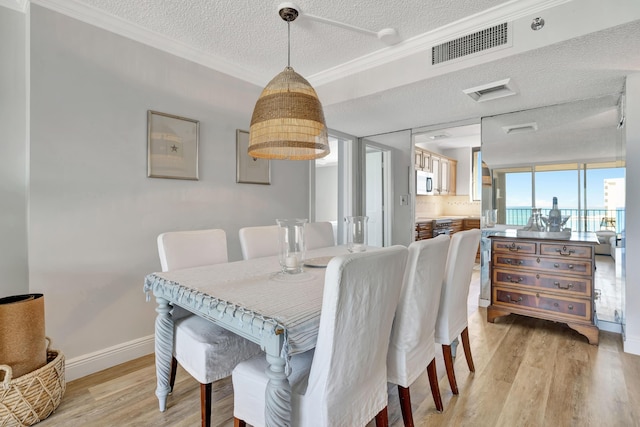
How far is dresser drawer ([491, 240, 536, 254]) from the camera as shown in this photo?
283cm

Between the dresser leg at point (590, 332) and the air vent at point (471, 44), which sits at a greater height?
the air vent at point (471, 44)

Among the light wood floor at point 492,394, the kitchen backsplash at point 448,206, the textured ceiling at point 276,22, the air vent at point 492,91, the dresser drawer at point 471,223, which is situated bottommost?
the light wood floor at point 492,394

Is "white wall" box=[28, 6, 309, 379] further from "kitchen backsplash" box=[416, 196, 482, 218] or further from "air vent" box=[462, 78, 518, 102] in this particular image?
"kitchen backsplash" box=[416, 196, 482, 218]

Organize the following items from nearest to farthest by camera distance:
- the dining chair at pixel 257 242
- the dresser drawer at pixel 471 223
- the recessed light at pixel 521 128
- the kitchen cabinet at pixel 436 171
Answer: the dining chair at pixel 257 242 → the recessed light at pixel 521 128 → the kitchen cabinet at pixel 436 171 → the dresser drawer at pixel 471 223

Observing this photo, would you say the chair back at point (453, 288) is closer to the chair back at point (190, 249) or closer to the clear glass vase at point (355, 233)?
the clear glass vase at point (355, 233)

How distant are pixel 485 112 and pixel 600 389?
2.53 metres

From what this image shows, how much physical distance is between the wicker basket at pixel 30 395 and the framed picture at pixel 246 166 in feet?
6.24

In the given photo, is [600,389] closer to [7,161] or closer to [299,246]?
[299,246]

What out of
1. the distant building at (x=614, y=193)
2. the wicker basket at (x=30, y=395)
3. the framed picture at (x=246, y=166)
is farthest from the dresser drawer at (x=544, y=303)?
the wicker basket at (x=30, y=395)

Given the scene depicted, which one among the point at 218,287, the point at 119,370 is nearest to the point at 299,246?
the point at 218,287

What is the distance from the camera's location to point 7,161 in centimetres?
196

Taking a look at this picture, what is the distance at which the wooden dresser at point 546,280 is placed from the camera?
2.57 meters

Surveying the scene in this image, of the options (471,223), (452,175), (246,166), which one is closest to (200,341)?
(246,166)

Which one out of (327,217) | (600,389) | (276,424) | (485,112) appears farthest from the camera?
(327,217)
